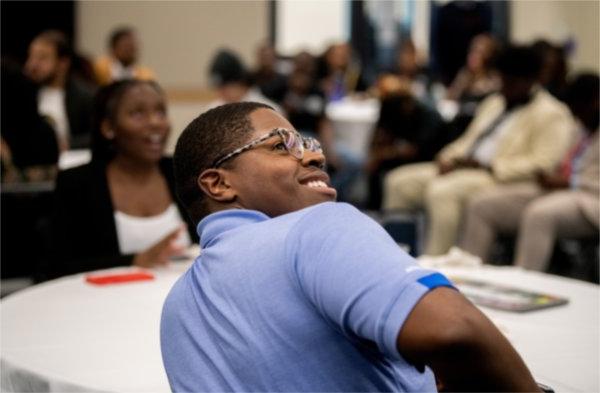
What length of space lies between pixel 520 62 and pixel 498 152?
0.52 metres

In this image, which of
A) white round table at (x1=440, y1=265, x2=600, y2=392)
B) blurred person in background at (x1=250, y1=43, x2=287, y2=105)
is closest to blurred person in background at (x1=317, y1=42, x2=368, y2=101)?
blurred person in background at (x1=250, y1=43, x2=287, y2=105)

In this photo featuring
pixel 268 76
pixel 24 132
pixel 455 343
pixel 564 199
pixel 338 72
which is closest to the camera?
pixel 455 343

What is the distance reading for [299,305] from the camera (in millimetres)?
1045

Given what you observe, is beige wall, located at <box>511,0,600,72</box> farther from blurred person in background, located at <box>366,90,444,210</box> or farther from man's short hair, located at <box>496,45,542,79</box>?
man's short hair, located at <box>496,45,542,79</box>

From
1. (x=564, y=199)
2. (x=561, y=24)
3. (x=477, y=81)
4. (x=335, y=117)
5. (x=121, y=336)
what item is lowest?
(x=335, y=117)

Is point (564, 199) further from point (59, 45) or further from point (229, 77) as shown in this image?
point (59, 45)

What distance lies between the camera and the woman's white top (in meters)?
3.07

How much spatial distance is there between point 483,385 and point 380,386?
0.14 meters

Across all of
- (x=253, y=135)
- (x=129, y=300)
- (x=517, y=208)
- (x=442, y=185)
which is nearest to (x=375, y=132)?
(x=442, y=185)

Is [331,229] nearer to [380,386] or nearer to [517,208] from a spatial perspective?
[380,386]

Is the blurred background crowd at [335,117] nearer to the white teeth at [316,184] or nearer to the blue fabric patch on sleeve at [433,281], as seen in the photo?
the white teeth at [316,184]

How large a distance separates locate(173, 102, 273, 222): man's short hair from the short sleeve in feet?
0.81

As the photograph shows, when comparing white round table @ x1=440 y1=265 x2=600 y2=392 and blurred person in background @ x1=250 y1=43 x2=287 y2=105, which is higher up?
white round table @ x1=440 y1=265 x2=600 y2=392

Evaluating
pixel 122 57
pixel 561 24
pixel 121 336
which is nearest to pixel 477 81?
pixel 122 57
